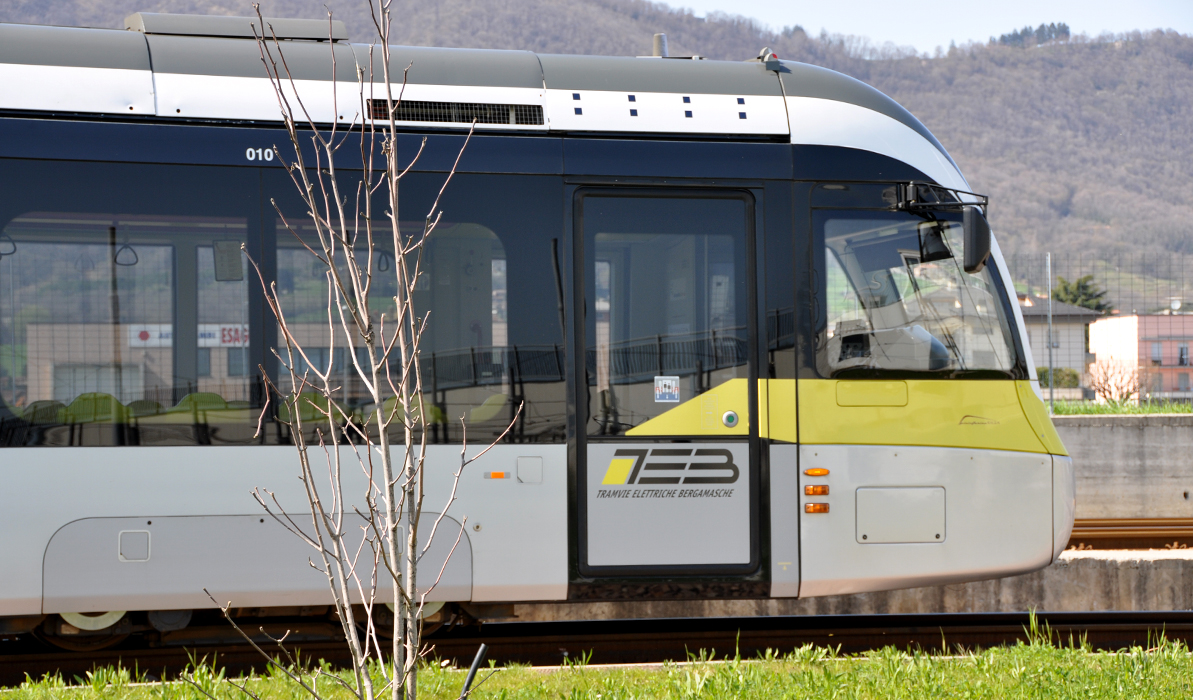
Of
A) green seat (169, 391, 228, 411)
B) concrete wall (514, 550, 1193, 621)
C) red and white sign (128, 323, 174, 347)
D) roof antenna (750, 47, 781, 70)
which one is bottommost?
concrete wall (514, 550, 1193, 621)

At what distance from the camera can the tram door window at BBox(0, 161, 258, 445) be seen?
4965 millimetres

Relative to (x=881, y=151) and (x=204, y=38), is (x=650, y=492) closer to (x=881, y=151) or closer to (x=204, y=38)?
(x=881, y=151)

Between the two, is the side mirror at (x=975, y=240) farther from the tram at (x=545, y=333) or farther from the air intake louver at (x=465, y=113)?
the air intake louver at (x=465, y=113)

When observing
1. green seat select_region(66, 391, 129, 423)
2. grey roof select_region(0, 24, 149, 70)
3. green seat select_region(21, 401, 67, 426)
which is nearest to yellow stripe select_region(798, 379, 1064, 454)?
green seat select_region(66, 391, 129, 423)

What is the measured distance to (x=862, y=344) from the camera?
5531 millimetres

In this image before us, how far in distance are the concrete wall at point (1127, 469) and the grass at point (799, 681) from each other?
25.0 feet

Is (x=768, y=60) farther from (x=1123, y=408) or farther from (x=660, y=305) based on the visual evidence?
(x=1123, y=408)

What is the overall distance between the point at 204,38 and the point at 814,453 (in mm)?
4134

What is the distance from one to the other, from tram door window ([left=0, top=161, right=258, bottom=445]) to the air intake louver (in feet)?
3.05

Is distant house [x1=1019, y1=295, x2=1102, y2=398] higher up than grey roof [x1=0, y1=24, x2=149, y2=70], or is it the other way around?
grey roof [x1=0, y1=24, x2=149, y2=70]

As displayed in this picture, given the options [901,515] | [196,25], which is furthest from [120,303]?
[901,515]

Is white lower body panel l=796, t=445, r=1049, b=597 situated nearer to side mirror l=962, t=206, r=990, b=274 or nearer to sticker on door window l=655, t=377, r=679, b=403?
sticker on door window l=655, t=377, r=679, b=403

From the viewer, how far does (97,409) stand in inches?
197

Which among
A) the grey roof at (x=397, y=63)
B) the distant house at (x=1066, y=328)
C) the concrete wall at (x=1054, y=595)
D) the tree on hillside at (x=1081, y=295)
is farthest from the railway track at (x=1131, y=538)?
the tree on hillside at (x=1081, y=295)
